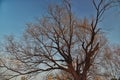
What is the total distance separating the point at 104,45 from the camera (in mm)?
25078

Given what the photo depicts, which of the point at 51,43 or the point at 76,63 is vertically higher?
the point at 51,43

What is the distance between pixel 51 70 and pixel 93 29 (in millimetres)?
5023

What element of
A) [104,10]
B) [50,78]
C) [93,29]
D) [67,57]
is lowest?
[50,78]

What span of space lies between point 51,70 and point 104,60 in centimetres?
533

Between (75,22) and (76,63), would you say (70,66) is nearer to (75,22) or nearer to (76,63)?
(76,63)

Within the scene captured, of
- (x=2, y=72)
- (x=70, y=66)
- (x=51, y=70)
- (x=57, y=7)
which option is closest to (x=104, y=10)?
(x=57, y=7)

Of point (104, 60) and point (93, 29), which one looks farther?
point (104, 60)

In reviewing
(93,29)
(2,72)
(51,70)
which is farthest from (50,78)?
(93,29)

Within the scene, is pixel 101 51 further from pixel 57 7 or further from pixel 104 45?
pixel 57 7

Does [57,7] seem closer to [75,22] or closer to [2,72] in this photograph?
[75,22]

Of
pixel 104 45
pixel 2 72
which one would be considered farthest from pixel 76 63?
pixel 2 72

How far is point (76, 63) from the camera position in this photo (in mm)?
22391

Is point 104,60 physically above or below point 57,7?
below

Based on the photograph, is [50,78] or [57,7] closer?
[57,7]
